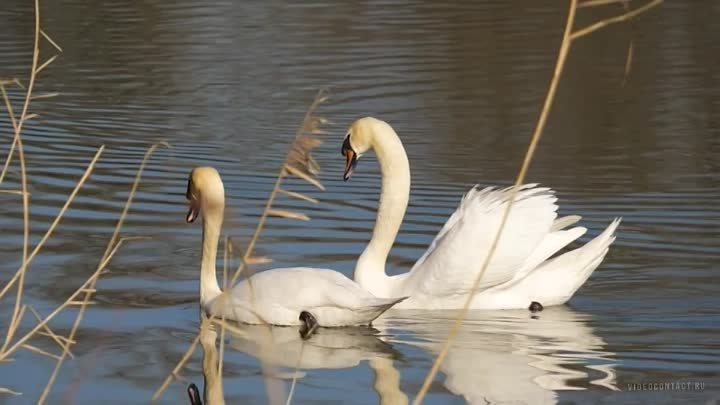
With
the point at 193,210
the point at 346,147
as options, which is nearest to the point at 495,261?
the point at 346,147

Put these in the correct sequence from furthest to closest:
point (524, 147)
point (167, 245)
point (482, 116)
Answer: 1. point (482, 116)
2. point (524, 147)
3. point (167, 245)

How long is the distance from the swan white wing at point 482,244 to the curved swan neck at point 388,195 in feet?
0.95

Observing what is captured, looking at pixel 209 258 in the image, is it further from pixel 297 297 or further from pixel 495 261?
pixel 495 261

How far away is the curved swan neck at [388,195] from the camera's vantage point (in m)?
7.84

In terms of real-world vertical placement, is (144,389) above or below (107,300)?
below

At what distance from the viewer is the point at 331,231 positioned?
9.16 m

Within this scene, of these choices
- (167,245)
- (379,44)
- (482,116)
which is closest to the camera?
(167,245)

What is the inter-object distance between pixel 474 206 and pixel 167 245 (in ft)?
7.02

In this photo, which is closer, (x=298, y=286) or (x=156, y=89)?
(x=298, y=286)

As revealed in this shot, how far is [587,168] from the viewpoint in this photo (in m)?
11.2

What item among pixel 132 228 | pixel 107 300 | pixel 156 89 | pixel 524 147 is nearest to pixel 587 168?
pixel 524 147

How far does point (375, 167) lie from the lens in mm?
11477

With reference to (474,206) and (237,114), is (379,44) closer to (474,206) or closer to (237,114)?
(237,114)

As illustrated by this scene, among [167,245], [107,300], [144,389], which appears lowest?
[144,389]
